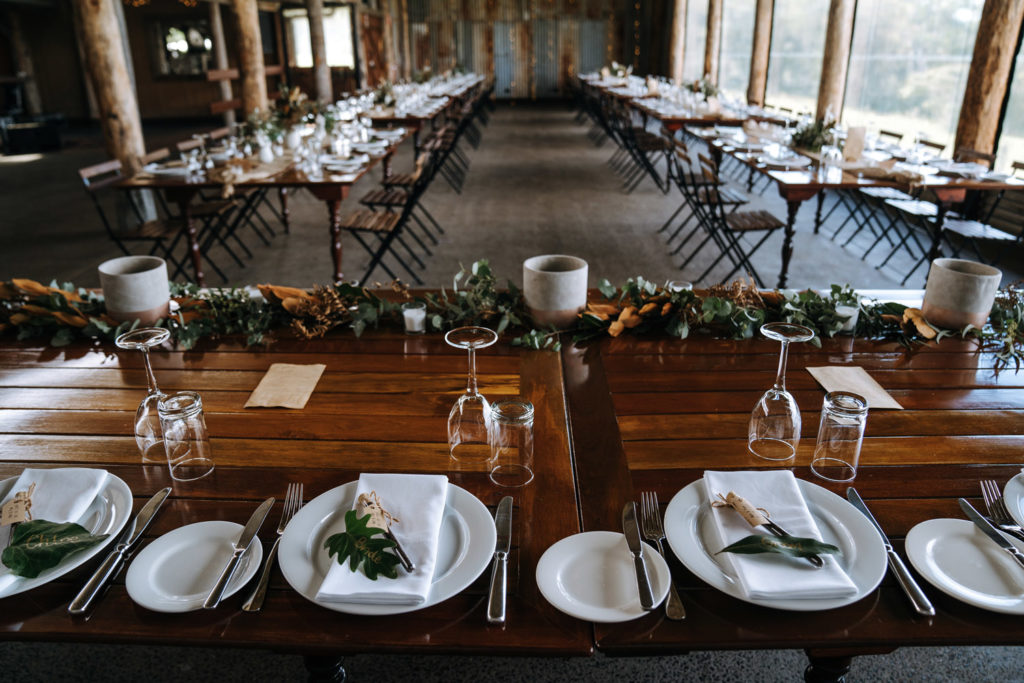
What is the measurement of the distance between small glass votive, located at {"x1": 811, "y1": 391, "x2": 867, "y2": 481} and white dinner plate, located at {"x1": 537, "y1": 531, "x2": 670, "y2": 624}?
1.61 ft

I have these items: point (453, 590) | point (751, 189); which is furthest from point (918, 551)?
point (751, 189)

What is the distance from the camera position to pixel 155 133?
51.2 feet

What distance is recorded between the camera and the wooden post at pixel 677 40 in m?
16.5

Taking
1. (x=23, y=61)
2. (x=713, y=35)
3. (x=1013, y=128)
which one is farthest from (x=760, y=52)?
(x=23, y=61)

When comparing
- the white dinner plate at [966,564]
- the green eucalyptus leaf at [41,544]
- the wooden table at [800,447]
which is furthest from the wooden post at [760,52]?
the green eucalyptus leaf at [41,544]

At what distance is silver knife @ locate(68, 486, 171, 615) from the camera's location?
1.07 m

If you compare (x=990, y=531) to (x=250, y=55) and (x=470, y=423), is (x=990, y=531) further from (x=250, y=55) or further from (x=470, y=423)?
(x=250, y=55)

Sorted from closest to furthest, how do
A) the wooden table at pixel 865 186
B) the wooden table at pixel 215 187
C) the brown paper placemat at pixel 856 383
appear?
1. the brown paper placemat at pixel 856 383
2. the wooden table at pixel 865 186
3. the wooden table at pixel 215 187

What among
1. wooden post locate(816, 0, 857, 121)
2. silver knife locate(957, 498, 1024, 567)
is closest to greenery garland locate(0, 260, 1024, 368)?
silver knife locate(957, 498, 1024, 567)

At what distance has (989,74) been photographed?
610 cm

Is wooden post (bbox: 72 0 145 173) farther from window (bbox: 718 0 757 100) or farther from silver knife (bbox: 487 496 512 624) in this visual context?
window (bbox: 718 0 757 100)

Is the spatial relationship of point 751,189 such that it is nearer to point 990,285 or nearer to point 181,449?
point 990,285

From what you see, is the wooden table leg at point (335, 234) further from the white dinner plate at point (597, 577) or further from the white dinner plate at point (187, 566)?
the white dinner plate at point (597, 577)

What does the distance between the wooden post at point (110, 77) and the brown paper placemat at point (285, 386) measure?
5124 millimetres
